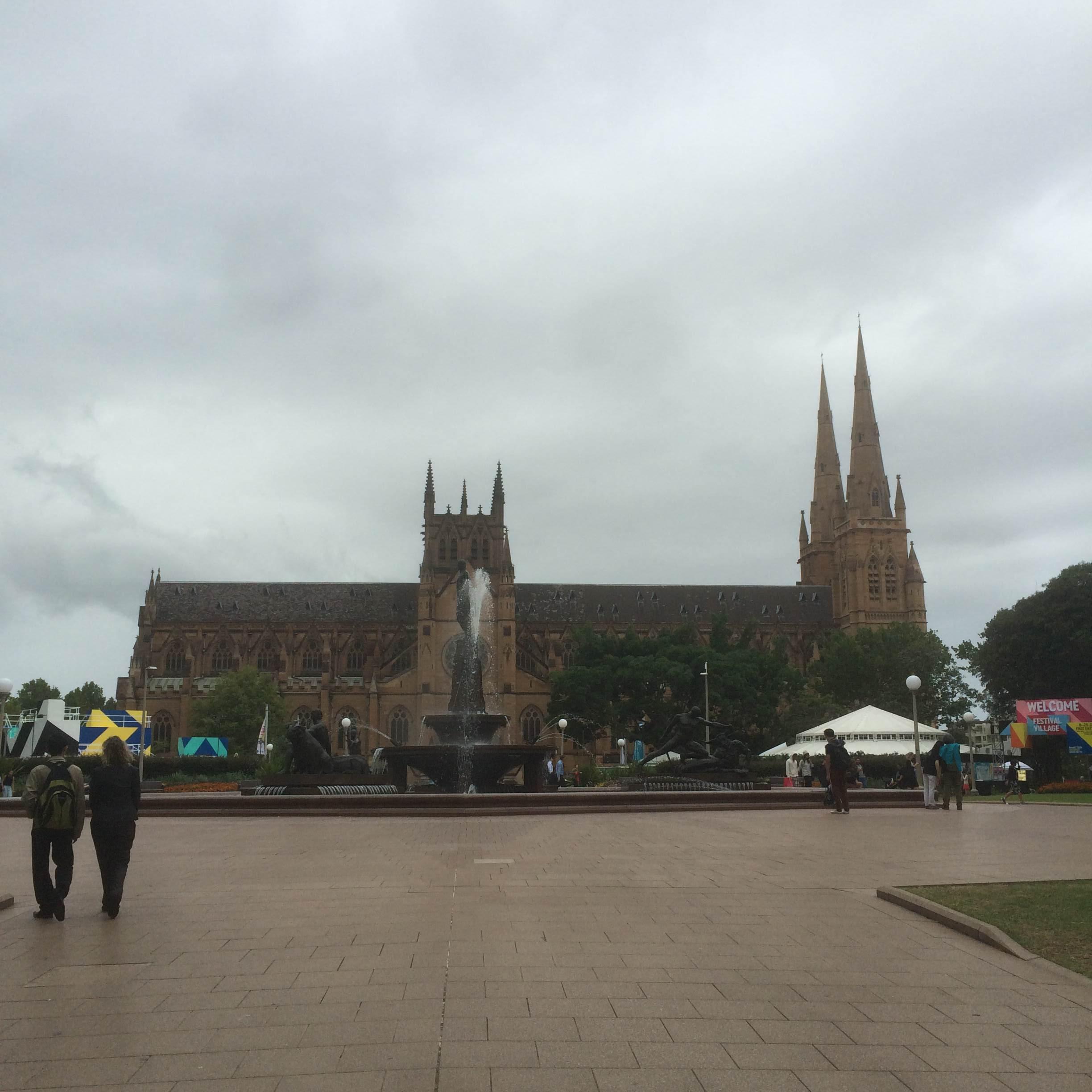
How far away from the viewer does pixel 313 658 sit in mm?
103875

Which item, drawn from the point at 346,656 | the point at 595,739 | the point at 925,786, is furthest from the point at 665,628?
the point at 925,786

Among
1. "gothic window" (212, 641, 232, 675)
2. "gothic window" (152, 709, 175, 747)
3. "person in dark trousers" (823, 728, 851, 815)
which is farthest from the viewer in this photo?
"gothic window" (212, 641, 232, 675)

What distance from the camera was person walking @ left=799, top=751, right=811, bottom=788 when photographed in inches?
1683

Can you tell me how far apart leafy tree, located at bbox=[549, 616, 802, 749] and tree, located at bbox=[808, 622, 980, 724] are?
8.51 meters

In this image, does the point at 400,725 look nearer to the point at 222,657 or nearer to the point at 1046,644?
the point at 222,657

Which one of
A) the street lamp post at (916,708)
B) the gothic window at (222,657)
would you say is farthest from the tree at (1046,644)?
the gothic window at (222,657)

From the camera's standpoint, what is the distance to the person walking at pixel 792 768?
1854 inches

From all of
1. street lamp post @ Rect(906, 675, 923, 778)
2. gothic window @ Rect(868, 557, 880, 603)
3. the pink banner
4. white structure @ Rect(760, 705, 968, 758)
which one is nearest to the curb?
street lamp post @ Rect(906, 675, 923, 778)

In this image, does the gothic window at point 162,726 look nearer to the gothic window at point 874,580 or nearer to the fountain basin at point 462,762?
the gothic window at point 874,580

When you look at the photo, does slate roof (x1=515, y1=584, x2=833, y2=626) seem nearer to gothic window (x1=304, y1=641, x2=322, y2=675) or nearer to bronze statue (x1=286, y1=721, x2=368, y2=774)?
gothic window (x1=304, y1=641, x2=322, y2=675)

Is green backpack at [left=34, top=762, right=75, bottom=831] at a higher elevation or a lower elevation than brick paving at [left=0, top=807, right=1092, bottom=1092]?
higher

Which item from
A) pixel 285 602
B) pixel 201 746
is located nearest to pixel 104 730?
pixel 201 746

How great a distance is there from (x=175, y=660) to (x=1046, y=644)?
7667 cm

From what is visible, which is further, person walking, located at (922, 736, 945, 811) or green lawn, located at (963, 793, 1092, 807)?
green lawn, located at (963, 793, 1092, 807)
